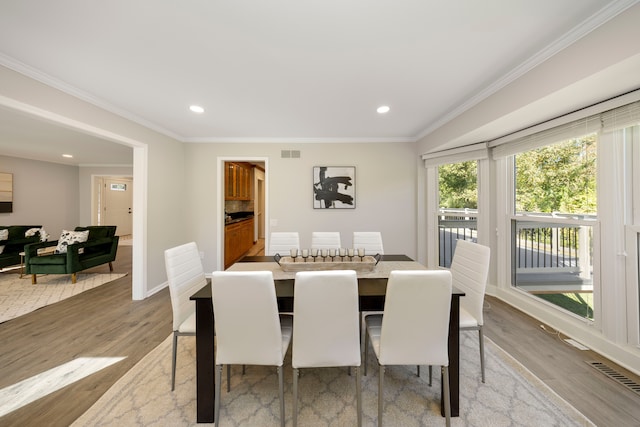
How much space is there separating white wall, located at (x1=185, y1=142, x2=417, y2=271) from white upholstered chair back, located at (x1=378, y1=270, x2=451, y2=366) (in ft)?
9.47

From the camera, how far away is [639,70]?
59.9 inches

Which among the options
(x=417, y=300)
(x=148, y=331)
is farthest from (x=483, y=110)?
(x=148, y=331)

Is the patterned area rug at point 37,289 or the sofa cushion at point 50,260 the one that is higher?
the sofa cushion at point 50,260

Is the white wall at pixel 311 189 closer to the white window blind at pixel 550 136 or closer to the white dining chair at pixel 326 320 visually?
the white window blind at pixel 550 136

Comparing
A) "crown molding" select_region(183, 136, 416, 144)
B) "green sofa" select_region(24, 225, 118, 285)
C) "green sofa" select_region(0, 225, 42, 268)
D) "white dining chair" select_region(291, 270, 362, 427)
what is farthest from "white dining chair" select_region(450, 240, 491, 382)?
"green sofa" select_region(0, 225, 42, 268)

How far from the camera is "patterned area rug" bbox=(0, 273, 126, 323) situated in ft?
10.1

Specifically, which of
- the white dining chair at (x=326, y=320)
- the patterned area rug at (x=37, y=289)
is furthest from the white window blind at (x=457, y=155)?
the patterned area rug at (x=37, y=289)

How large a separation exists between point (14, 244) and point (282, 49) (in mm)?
6442

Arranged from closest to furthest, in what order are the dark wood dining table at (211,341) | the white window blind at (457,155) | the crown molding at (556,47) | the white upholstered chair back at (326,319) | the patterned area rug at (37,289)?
the white upholstered chair back at (326,319)
the crown molding at (556,47)
the dark wood dining table at (211,341)
the patterned area rug at (37,289)
the white window blind at (457,155)

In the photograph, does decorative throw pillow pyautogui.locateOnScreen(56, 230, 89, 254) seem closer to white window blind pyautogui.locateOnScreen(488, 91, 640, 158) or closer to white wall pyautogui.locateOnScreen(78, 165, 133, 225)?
white wall pyautogui.locateOnScreen(78, 165, 133, 225)

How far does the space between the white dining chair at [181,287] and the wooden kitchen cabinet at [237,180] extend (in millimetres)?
3127

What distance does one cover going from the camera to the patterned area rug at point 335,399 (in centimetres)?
152

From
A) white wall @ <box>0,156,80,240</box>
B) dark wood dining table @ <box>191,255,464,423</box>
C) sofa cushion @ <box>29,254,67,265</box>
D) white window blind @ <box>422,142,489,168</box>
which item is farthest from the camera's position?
white wall @ <box>0,156,80,240</box>

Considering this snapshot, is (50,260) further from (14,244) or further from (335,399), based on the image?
(335,399)
